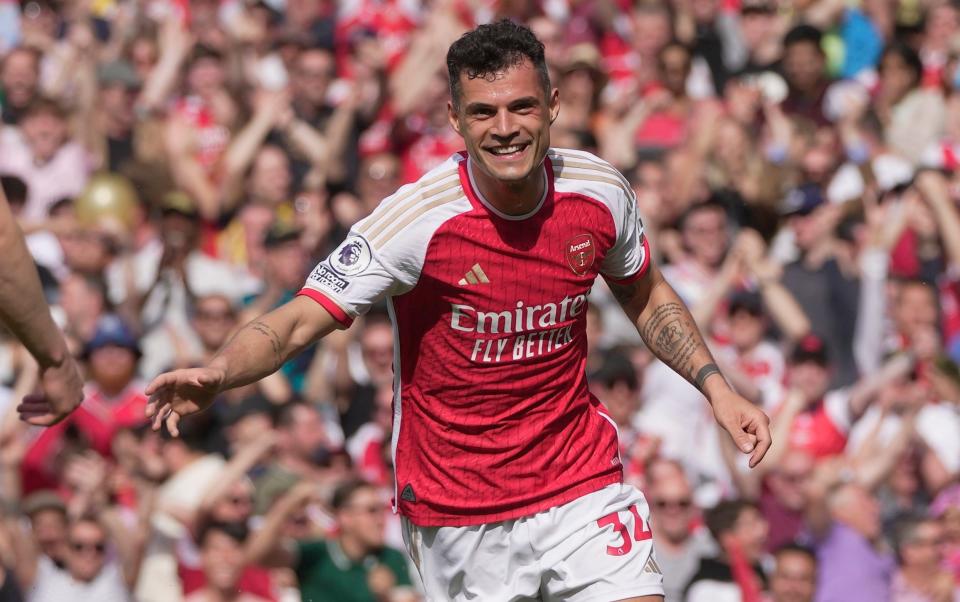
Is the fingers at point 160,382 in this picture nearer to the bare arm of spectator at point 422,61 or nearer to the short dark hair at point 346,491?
the short dark hair at point 346,491

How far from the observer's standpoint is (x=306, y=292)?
5.86m

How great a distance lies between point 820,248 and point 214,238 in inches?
169

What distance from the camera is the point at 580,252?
6.00 metres

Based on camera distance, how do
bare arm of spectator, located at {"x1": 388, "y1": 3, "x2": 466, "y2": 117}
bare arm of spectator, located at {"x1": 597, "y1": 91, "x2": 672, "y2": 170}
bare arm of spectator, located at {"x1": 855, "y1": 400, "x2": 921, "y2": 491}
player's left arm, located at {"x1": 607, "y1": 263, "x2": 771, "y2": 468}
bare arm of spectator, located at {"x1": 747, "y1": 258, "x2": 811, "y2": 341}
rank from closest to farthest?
player's left arm, located at {"x1": 607, "y1": 263, "x2": 771, "y2": 468} → bare arm of spectator, located at {"x1": 855, "y1": 400, "x2": 921, "y2": 491} → bare arm of spectator, located at {"x1": 747, "y1": 258, "x2": 811, "y2": 341} → bare arm of spectator, located at {"x1": 597, "y1": 91, "x2": 672, "y2": 170} → bare arm of spectator, located at {"x1": 388, "y1": 3, "x2": 466, "y2": 117}

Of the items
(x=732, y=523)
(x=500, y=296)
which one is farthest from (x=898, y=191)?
(x=500, y=296)

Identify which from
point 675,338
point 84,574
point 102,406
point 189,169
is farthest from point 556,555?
point 189,169

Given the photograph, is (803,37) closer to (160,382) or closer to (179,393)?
(179,393)

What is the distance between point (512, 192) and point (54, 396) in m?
1.63

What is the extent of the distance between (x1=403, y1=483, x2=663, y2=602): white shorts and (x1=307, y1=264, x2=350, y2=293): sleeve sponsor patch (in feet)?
3.08

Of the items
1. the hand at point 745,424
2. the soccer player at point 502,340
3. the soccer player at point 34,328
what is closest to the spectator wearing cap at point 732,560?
the soccer player at point 502,340

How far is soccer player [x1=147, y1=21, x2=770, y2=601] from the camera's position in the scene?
580cm

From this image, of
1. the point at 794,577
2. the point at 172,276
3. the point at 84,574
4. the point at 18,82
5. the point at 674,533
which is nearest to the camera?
the point at 84,574

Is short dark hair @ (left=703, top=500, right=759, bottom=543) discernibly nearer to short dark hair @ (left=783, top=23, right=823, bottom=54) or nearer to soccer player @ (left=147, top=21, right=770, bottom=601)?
soccer player @ (left=147, top=21, right=770, bottom=601)

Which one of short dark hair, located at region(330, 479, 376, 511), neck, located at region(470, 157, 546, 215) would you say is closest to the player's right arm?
neck, located at region(470, 157, 546, 215)
